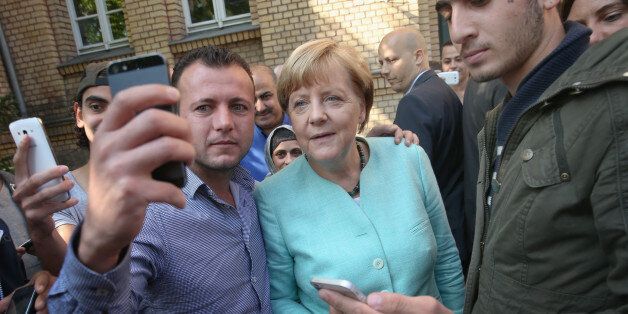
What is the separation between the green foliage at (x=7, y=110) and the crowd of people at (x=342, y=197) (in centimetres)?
593

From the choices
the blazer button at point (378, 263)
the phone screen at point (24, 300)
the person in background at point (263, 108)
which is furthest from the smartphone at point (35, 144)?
the person in background at point (263, 108)

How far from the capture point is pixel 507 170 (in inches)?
51.3

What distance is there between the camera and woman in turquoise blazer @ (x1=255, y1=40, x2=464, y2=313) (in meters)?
1.62

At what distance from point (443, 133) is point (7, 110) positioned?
736 centimetres

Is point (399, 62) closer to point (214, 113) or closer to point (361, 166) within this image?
point (361, 166)

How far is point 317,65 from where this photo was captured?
175 centimetres

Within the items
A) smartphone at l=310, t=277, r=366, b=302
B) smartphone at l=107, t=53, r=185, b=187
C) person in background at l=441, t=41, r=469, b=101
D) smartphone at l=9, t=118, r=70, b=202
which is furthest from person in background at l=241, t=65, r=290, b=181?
person in background at l=441, t=41, r=469, b=101

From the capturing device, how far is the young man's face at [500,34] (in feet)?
4.68

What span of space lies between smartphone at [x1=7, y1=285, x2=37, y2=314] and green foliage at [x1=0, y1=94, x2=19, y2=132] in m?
7.09

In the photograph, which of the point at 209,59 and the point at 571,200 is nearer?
the point at 571,200

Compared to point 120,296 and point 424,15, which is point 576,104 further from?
point 424,15

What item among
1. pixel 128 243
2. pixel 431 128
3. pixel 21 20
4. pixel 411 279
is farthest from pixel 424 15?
pixel 21 20

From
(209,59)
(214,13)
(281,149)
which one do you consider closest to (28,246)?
(209,59)

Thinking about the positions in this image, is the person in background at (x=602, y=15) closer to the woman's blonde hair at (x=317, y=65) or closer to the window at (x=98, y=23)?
the woman's blonde hair at (x=317, y=65)
